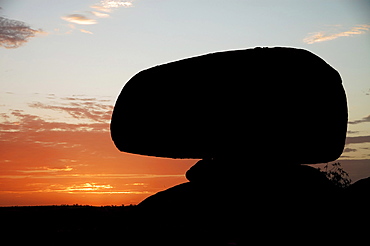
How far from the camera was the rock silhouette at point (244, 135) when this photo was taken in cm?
1002

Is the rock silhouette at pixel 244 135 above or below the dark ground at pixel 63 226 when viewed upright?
above

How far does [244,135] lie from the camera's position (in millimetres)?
10133

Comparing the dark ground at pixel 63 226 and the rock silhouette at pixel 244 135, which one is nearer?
the dark ground at pixel 63 226

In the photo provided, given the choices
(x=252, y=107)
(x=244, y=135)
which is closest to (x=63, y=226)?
(x=244, y=135)

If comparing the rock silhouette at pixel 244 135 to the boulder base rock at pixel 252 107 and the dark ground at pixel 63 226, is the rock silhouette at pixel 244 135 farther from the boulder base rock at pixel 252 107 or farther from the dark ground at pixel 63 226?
the dark ground at pixel 63 226

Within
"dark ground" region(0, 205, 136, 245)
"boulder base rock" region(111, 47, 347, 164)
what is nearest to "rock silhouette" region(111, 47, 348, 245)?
"boulder base rock" region(111, 47, 347, 164)

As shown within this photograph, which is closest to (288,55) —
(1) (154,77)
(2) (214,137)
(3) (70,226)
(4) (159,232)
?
(2) (214,137)

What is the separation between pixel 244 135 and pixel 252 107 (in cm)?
61

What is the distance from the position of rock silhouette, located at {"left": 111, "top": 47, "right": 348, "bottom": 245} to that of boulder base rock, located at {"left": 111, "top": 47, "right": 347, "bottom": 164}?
0.02 metres

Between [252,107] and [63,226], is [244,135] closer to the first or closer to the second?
[252,107]

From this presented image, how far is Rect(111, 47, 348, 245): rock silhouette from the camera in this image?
1002 cm

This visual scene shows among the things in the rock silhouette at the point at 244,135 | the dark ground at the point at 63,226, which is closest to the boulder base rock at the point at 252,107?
the rock silhouette at the point at 244,135

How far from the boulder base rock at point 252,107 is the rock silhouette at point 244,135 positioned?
0.02 meters

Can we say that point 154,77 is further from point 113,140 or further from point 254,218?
point 254,218
